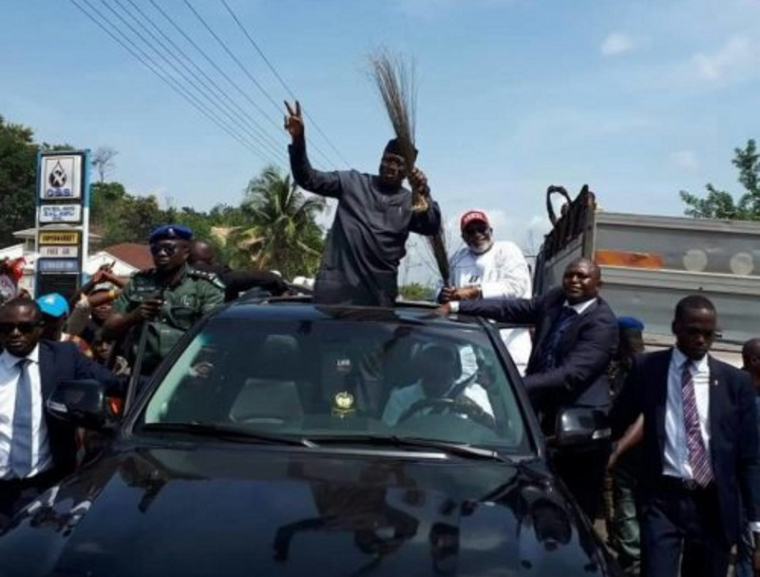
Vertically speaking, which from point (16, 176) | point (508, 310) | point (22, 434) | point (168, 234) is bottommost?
point (22, 434)

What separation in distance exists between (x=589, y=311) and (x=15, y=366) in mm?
2765

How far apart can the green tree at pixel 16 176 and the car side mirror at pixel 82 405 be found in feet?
216

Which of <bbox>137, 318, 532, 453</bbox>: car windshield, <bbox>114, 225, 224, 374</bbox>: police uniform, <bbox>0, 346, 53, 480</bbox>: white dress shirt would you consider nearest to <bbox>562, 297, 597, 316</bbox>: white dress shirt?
<bbox>137, 318, 532, 453</bbox>: car windshield

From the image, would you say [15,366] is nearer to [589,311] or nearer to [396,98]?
[589,311]

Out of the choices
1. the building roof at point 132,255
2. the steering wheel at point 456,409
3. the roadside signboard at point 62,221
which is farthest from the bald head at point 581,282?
the building roof at point 132,255

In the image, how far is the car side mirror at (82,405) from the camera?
4.04 meters

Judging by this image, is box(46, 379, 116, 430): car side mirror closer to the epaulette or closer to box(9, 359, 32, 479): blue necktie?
box(9, 359, 32, 479): blue necktie

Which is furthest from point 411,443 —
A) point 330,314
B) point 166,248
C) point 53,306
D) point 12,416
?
point 53,306

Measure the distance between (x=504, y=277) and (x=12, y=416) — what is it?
3.28 meters

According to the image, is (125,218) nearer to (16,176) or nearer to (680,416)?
(16,176)

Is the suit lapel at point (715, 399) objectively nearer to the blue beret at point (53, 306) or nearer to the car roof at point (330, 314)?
the car roof at point (330, 314)

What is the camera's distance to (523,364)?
22.4ft

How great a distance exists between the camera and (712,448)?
4.59m

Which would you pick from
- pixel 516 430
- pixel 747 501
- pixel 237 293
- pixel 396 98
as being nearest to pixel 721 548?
pixel 747 501
